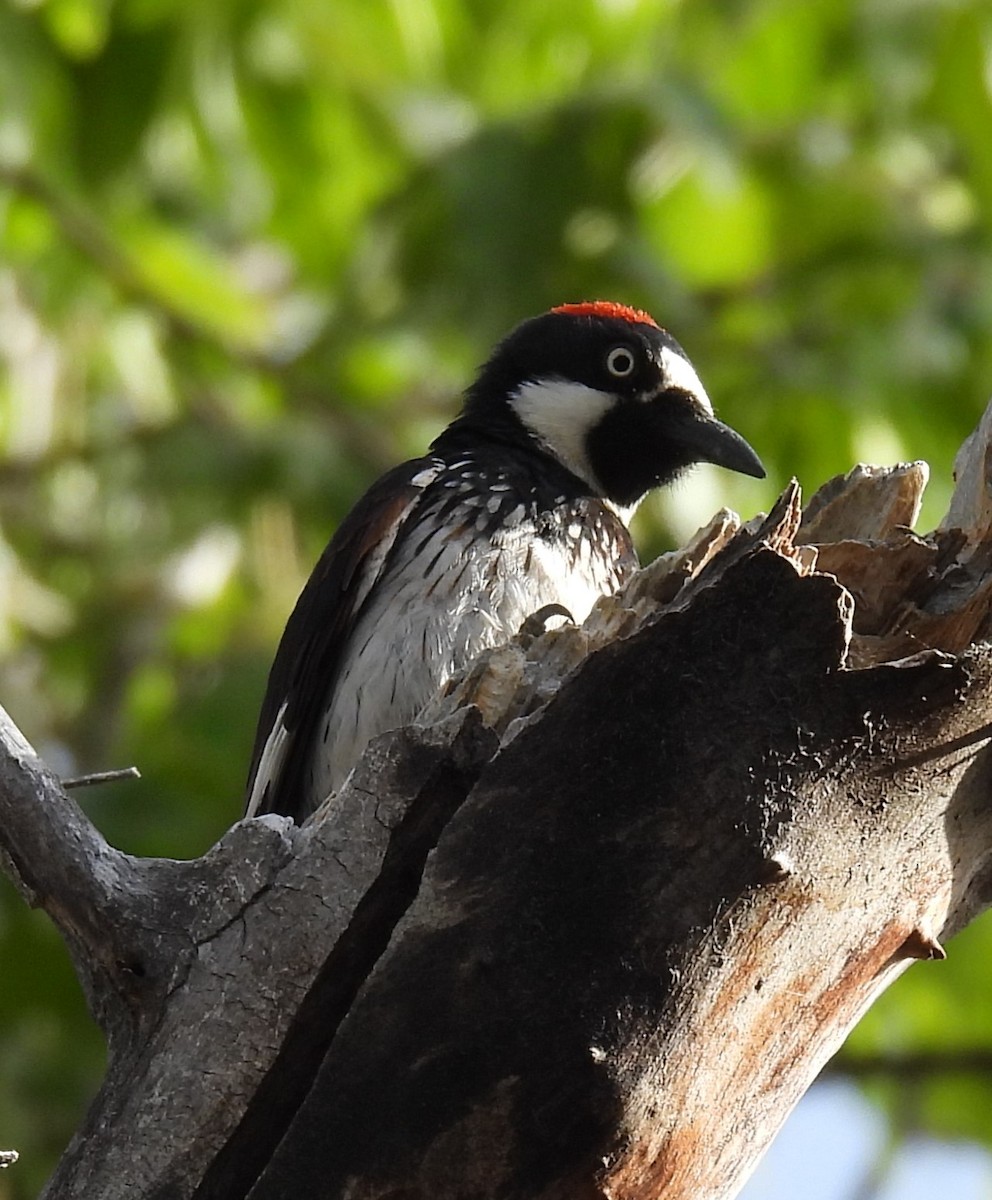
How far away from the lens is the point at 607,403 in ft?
15.3

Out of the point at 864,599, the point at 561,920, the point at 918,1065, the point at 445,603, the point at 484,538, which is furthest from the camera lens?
the point at 918,1065

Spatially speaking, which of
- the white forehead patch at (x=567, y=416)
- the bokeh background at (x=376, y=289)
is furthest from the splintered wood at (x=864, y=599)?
the bokeh background at (x=376, y=289)

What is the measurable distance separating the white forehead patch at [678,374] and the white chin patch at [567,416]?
155 mm

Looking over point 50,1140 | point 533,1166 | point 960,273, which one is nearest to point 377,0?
point 960,273

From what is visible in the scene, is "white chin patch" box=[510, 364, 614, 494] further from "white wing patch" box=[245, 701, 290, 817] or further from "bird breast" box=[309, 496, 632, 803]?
"white wing patch" box=[245, 701, 290, 817]

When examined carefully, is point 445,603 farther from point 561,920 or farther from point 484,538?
point 561,920

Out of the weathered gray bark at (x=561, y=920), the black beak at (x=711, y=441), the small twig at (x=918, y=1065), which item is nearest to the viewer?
the weathered gray bark at (x=561, y=920)

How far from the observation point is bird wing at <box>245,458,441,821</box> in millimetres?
4023

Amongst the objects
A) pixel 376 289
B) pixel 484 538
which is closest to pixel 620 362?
pixel 484 538

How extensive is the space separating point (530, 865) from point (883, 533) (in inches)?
33.6

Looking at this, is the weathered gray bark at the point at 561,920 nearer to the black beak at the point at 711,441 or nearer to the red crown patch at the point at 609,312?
the black beak at the point at 711,441

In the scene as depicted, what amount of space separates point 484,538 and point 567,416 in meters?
0.84

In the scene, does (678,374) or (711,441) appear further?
(678,374)

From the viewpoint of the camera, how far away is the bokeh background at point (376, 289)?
18.6 ft
